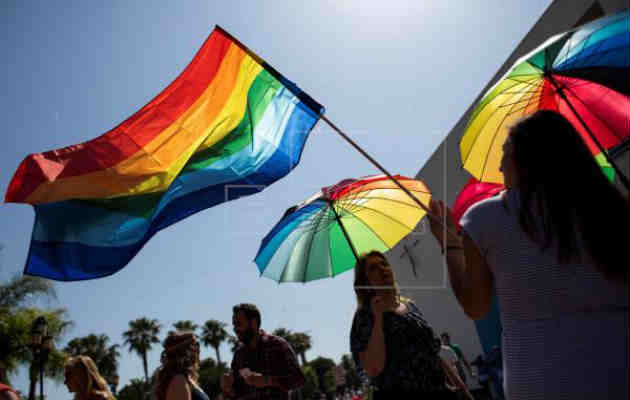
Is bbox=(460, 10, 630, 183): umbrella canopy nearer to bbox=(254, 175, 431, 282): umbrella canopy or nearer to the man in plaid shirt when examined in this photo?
bbox=(254, 175, 431, 282): umbrella canopy

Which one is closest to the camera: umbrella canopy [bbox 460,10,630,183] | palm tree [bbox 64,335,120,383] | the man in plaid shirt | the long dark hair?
the long dark hair

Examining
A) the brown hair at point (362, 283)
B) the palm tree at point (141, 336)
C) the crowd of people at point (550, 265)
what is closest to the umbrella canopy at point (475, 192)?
the brown hair at point (362, 283)

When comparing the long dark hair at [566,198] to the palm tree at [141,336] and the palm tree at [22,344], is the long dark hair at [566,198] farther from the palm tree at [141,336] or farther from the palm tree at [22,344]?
the palm tree at [141,336]

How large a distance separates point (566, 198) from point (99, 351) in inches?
2814

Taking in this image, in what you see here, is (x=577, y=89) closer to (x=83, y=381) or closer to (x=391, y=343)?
(x=391, y=343)

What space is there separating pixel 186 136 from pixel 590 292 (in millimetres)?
3486

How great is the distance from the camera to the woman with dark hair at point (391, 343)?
2.90m

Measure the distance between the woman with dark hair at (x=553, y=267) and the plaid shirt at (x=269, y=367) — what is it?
9.77 feet

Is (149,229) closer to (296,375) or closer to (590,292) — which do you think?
(296,375)

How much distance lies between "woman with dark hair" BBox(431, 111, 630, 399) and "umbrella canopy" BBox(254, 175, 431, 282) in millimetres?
4331

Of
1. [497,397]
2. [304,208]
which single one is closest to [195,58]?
[304,208]

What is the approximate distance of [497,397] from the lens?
401 inches

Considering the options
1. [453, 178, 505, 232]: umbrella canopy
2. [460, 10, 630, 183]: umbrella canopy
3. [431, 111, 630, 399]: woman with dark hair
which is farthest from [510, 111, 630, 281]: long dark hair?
[453, 178, 505, 232]: umbrella canopy

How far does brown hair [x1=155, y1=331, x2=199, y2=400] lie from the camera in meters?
4.04
